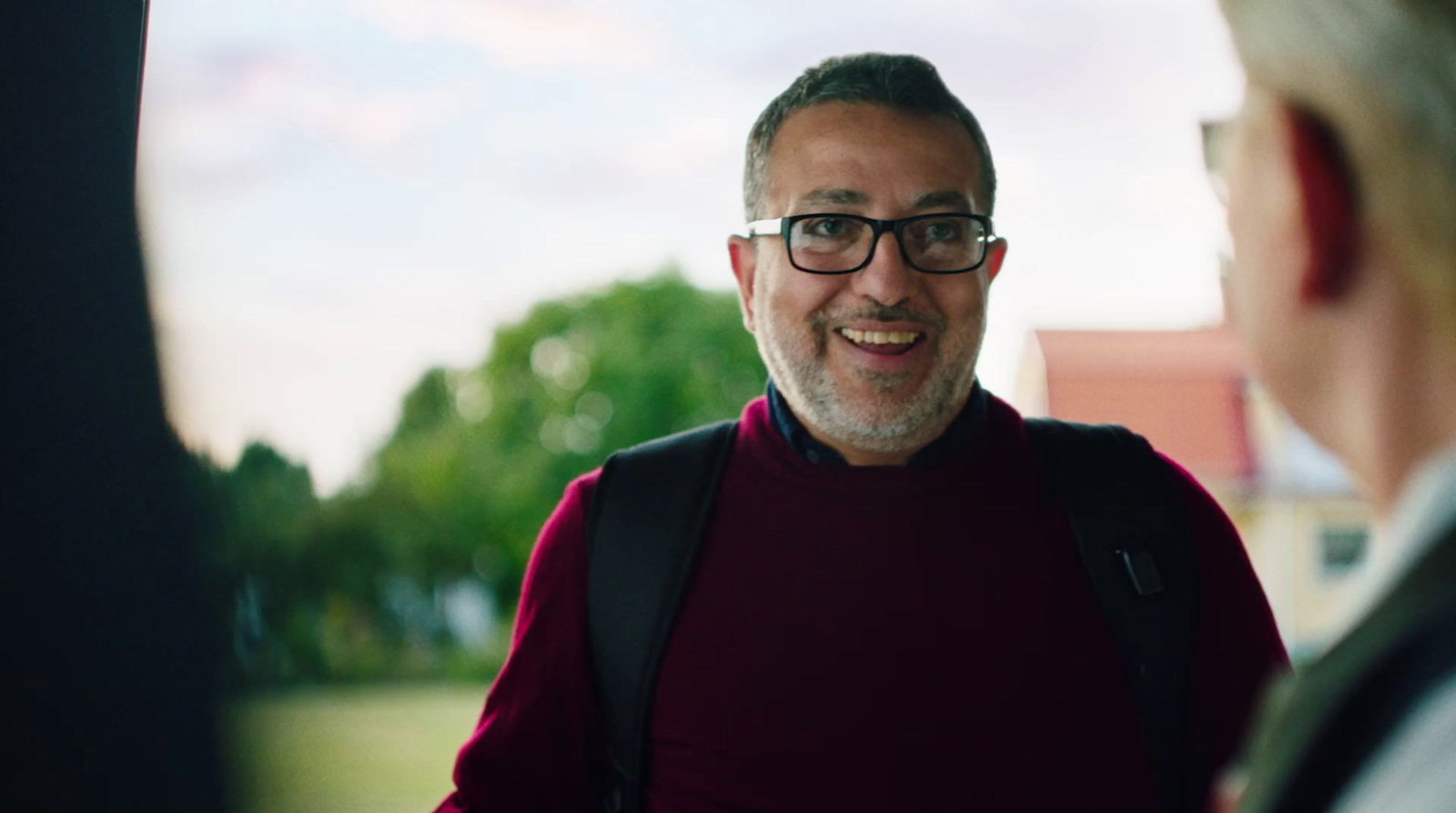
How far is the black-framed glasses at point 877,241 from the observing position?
139 centimetres

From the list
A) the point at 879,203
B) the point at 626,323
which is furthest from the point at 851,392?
the point at 626,323

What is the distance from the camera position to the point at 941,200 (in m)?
1.39

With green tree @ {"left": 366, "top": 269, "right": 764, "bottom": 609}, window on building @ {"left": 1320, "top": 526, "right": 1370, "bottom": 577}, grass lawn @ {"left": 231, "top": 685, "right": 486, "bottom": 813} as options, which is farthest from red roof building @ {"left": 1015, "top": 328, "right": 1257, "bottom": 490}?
green tree @ {"left": 366, "top": 269, "right": 764, "bottom": 609}

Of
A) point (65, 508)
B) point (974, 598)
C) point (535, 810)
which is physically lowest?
point (535, 810)

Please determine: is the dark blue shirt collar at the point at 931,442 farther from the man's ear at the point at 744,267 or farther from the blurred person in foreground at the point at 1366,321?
the blurred person in foreground at the point at 1366,321

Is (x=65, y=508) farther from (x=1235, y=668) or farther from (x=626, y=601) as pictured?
(x=1235, y=668)

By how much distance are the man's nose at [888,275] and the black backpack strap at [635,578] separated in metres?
0.27

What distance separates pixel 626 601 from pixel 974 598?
37cm

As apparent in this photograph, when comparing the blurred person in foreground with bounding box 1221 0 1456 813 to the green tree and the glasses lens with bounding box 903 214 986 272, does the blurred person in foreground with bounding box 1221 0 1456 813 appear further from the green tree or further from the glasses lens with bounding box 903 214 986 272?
the green tree

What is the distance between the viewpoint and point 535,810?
1.34 metres

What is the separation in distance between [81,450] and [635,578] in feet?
2.04

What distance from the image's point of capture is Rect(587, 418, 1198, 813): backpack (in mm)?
1265

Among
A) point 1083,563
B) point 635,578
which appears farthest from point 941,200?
point 635,578

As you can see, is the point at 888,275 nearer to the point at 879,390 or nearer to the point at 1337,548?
the point at 879,390
